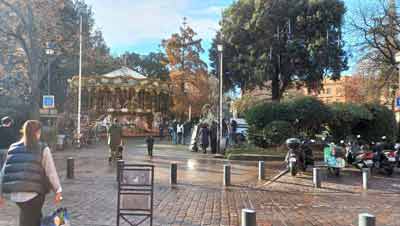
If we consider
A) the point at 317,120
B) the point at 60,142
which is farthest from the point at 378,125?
the point at 60,142

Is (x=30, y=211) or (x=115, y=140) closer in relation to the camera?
(x=30, y=211)

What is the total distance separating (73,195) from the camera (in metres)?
10.4

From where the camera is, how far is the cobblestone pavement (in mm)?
7969

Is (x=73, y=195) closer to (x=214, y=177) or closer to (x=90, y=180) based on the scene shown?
(x=90, y=180)

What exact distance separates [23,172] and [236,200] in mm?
5961

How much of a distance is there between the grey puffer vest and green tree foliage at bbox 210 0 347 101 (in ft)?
101

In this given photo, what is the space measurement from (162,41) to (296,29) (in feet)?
81.8

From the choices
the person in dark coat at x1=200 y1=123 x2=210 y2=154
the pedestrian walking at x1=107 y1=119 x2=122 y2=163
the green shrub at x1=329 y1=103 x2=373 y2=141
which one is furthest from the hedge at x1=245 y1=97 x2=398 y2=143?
the pedestrian walking at x1=107 y1=119 x2=122 y2=163

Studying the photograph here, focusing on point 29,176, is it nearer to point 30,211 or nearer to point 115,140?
point 30,211

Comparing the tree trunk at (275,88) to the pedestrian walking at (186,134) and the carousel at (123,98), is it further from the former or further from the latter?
the carousel at (123,98)

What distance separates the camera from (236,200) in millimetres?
10094

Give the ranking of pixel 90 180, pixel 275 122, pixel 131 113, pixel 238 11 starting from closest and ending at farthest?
pixel 90 180, pixel 275 122, pixel 238 11, pixel 131 113

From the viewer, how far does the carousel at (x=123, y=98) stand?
1670 inches

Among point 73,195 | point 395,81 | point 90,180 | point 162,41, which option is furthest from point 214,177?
point 162,41
